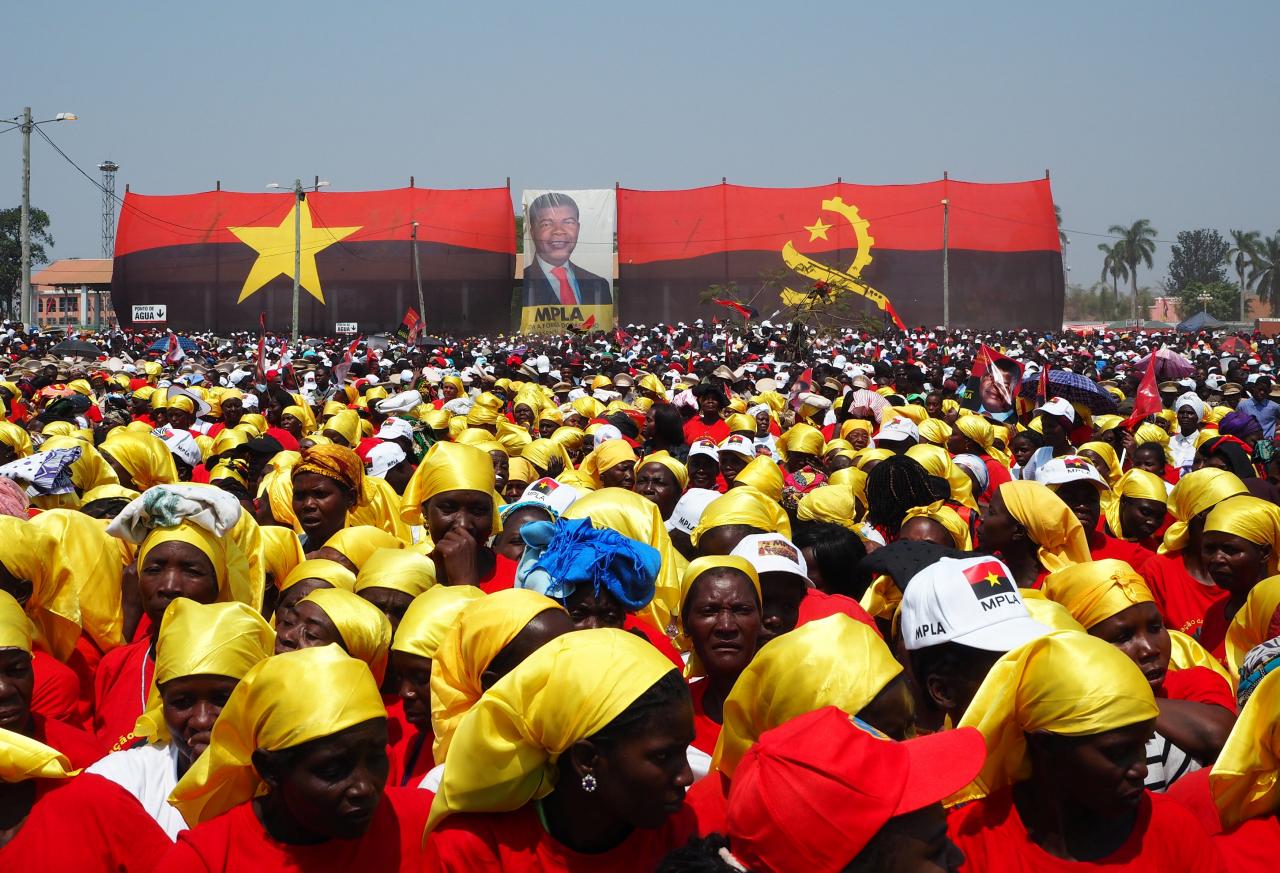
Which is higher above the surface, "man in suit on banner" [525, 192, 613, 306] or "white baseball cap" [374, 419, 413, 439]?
"man in suit on banner" [525, 192, 613, 306]

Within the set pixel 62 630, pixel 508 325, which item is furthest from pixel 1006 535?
pixel 508 325

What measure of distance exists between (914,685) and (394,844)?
1.49m

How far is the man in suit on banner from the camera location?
50.1m

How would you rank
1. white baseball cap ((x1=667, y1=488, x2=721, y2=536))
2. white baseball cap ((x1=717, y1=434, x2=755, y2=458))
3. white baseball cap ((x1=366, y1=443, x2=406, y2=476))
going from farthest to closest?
white baseball cap ((x1=366, y1=443, x2=406, y2=476))
white baseball cap ((x1=717, y1=434, x2=755, y2=458))
white baseball cap ((x1=667, y1=488, x2=721, y2=536))

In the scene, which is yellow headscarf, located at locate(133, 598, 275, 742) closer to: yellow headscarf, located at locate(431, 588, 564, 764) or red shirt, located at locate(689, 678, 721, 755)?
yellow headscarf, located at locate(431, 588, 564, 764)

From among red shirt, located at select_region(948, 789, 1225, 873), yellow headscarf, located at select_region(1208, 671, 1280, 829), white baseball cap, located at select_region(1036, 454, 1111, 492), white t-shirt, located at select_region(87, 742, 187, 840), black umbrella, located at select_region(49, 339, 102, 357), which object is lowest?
white t-shirt, located at select_region(87, 742, 187, 840)

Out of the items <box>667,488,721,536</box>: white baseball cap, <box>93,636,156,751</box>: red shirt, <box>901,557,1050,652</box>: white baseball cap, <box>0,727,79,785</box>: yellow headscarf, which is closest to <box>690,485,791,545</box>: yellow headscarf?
<box>667,488,721,536</box>: white baseball cap

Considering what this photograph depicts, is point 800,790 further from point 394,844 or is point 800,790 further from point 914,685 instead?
point 914,685

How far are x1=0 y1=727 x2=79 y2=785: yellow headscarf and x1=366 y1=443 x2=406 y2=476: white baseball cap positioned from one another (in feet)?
19.5

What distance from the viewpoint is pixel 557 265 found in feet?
165

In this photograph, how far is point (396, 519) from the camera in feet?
22.4

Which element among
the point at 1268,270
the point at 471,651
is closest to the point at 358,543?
the point at 471,651

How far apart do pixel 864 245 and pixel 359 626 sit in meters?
47.8

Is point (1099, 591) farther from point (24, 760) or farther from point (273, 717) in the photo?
point (24, 760)
